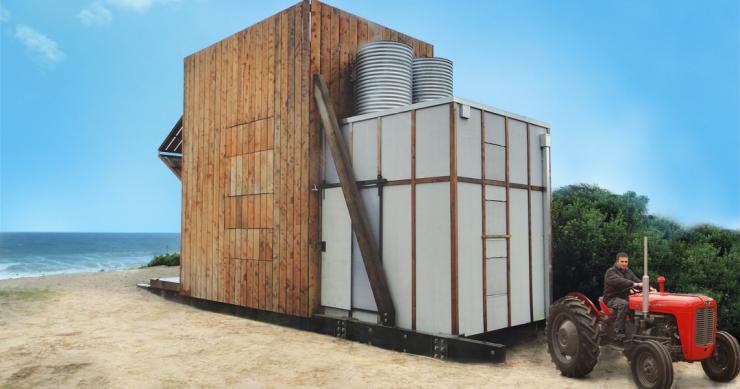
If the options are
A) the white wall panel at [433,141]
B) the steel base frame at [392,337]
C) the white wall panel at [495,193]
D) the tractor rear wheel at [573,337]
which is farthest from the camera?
the white wall panel at [495,193]

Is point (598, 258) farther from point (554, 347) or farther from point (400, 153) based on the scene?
point (400, 153)

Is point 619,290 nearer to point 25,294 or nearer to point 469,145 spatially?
point 469,145

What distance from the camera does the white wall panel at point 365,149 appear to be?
9.50 metres

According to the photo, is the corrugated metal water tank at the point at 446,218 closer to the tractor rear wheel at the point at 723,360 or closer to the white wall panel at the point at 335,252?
the white wall panel at the point at 335,252

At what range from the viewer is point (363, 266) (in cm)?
954

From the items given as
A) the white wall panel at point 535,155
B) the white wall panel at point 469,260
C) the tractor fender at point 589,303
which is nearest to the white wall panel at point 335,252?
the white wall panel at point 469,260

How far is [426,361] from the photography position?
7.88 meters

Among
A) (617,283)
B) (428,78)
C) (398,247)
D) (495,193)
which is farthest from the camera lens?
(428,78)

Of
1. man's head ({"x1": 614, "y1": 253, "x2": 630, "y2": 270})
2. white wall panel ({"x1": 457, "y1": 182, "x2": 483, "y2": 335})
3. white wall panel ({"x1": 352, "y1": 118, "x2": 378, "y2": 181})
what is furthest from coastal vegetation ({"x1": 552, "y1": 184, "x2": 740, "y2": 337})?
white wall panel ({"x1": 352, "y1": 118, "x2": 378, "y2": 181})

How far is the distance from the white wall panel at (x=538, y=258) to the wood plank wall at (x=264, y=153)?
3.84 meters

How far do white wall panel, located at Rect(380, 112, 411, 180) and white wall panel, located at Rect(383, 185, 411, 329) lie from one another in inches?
9.7

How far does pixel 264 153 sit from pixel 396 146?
3368 millimetres

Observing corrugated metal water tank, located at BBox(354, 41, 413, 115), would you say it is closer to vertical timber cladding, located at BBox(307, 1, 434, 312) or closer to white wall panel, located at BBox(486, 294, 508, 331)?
vertical timber cladding, located at BBox(307, 1, 434, 312)

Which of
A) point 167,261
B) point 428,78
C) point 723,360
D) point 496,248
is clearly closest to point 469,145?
point 496,248
